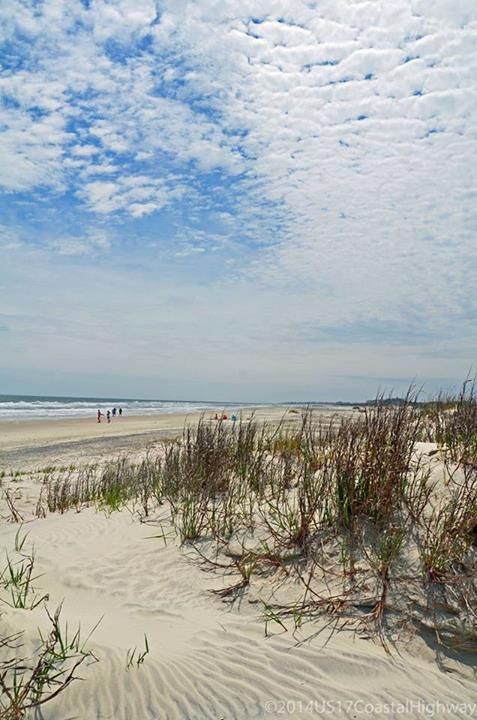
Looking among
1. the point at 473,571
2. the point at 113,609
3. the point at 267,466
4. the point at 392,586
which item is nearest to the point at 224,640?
the point at 113,609

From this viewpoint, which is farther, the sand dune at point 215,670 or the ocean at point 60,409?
the ocean at point 60,409

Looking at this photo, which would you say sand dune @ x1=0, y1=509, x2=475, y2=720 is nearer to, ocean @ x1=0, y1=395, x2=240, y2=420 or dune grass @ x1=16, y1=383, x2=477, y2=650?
dune grass @ x1=16, y1=383, x2=477, y2=650

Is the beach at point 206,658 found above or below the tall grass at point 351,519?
below

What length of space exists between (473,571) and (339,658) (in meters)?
1.37

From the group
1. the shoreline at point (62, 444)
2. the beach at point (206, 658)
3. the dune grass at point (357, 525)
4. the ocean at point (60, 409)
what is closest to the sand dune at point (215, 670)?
the beach at point (206, 658)

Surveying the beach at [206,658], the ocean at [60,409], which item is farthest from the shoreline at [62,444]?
the ocean at [60,409]

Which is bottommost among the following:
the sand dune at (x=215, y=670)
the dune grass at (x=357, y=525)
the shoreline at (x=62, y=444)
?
the shoreline at (x=62, y=444)

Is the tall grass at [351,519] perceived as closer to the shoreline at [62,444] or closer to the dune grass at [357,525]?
the dune grass at [357,525]

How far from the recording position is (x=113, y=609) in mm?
4453

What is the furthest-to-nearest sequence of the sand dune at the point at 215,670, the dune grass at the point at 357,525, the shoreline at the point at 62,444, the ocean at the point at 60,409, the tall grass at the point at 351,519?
the ocean at the point at 60,409
the shoreline at the point at 62,444
the tall grass at the point at 351,519
the dune grass at the point at 357,525
the sand dune at the point at 215,670

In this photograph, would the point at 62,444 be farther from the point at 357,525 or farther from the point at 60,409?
the point at 60,409

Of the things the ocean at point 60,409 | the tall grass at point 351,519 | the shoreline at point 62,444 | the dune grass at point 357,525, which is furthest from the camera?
the ocean at point 60,409

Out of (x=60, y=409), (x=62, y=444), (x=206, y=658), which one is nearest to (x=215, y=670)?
(x=206, y=658)

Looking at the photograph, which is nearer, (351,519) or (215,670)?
(215,670)
